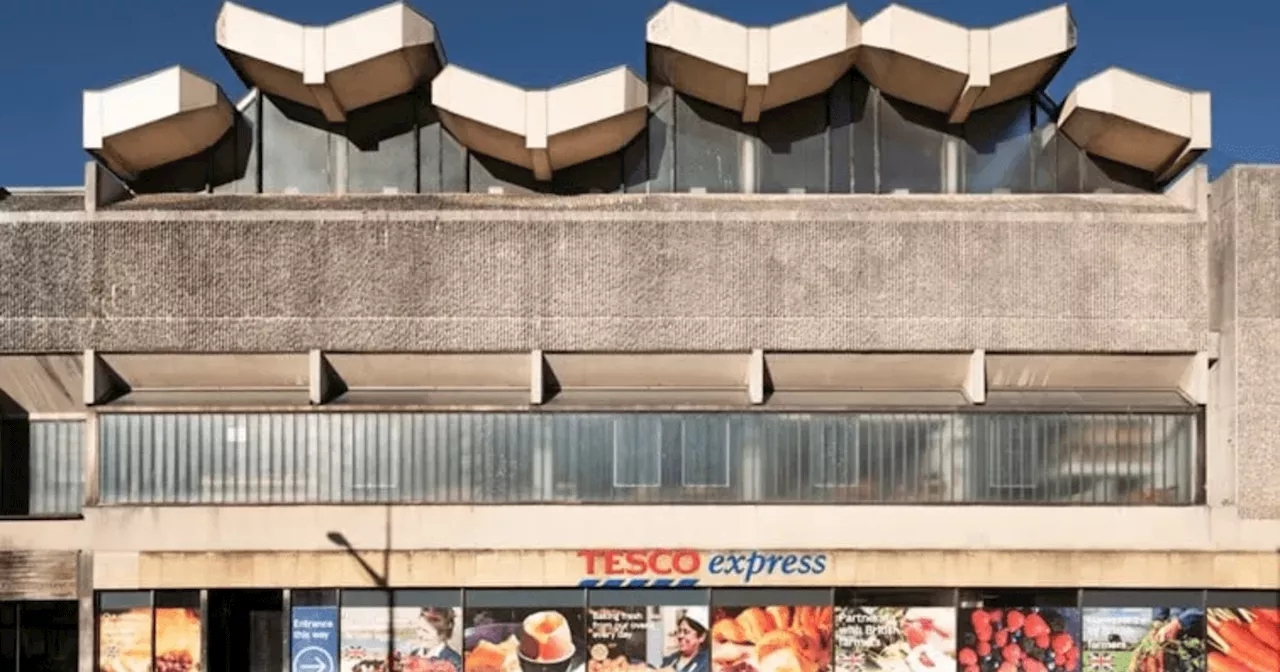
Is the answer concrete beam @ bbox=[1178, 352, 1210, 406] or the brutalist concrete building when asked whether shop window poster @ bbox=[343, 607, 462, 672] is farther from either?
concrete beam @ bbox=[1178, 352, 1210, 406]

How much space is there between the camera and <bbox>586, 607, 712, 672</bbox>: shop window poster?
19.5m

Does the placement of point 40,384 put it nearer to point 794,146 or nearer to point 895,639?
point 794,146

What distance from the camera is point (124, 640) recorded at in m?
19.4

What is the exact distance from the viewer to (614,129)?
20188mm

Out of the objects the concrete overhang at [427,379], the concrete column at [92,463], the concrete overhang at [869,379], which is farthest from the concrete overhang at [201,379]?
the concrete overhang at [869,379]

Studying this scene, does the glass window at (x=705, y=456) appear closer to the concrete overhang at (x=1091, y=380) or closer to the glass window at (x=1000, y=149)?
the concrete overhang at (x=1091, y=380)

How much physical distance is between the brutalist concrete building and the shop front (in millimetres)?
60

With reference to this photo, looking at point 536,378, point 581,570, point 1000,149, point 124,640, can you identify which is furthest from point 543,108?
point 124,640

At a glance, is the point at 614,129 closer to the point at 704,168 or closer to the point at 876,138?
the point at 704,168

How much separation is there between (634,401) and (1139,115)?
32.6 feet

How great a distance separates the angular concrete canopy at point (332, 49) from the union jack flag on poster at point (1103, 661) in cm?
1518

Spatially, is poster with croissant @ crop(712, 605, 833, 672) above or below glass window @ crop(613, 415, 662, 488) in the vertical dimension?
below

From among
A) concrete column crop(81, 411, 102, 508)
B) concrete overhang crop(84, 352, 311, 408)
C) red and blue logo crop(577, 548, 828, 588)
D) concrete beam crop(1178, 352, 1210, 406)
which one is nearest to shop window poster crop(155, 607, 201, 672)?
concrete column crop(81, 411, 102, 508)

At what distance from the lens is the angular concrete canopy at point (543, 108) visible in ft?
64.7
